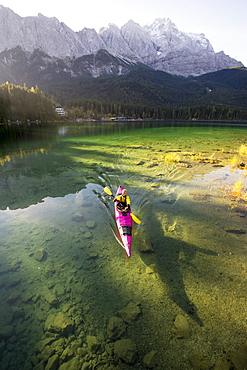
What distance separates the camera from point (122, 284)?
23.4 ft

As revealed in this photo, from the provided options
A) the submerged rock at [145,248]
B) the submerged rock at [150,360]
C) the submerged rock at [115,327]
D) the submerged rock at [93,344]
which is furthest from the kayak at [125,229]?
the submerged rock at [150,360]

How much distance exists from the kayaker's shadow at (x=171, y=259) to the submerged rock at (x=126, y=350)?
211 centimetres

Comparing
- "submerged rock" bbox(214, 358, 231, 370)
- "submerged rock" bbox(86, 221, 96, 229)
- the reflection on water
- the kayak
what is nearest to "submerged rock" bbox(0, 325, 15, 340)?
the reflection on water

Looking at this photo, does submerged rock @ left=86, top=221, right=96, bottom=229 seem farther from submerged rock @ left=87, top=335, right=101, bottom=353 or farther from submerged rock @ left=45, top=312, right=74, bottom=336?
submerged rock @ left=87, top=335, right=101, bottom=353

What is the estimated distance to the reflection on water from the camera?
5059mm

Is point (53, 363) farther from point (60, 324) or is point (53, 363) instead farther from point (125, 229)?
point (125, 229)

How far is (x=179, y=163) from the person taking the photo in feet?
82.6

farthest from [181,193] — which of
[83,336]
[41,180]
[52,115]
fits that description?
[52,115]

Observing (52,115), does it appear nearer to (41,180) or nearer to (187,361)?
(41,180)

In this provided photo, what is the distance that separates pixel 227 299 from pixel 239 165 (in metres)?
21.5

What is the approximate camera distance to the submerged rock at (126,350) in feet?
15.9

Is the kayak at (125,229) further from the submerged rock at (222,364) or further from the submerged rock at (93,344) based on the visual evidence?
the submerged rock at (222,364)

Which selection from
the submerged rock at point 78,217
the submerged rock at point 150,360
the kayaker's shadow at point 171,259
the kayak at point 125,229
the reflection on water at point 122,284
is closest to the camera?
the submerged rock at point 150,360

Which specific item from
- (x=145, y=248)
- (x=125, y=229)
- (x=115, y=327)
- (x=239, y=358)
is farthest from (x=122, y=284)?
(x=239, y=358)
